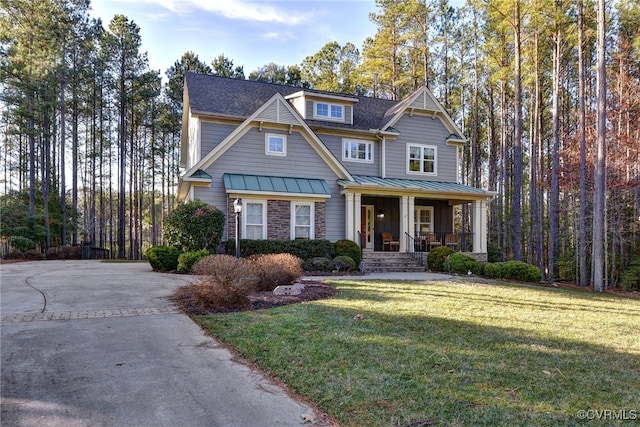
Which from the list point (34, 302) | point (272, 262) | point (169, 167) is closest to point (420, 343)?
point (272, 262)

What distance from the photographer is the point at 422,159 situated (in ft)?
66.0

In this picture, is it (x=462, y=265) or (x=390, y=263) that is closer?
(x=462, y=265)

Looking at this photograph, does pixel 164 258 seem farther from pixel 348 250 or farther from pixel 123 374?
pixel 123 374

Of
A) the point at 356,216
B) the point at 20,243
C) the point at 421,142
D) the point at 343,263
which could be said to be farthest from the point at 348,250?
the point at 20,243

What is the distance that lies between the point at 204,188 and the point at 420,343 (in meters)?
11.9

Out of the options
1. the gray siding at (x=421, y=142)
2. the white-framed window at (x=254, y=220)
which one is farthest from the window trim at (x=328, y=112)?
the white-framed window at (x=254, y=220)

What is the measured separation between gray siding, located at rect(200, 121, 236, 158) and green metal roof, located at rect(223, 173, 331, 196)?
1.74 meters

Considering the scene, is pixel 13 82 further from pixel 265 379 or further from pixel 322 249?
pixel 265 379

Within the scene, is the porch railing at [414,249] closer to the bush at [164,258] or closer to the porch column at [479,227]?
the porch column at [479,227]

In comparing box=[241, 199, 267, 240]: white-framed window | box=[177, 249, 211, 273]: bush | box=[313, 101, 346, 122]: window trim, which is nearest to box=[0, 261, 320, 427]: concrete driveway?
box=[177, 249, 211, 273]: bush

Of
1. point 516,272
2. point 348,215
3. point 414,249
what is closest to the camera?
point 516,272

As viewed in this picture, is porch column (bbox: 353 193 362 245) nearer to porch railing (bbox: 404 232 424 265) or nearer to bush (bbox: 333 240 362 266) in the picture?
bush (bbox: 333 240 362 266)

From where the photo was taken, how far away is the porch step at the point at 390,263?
51.4 feet

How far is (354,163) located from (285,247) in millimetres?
6523
